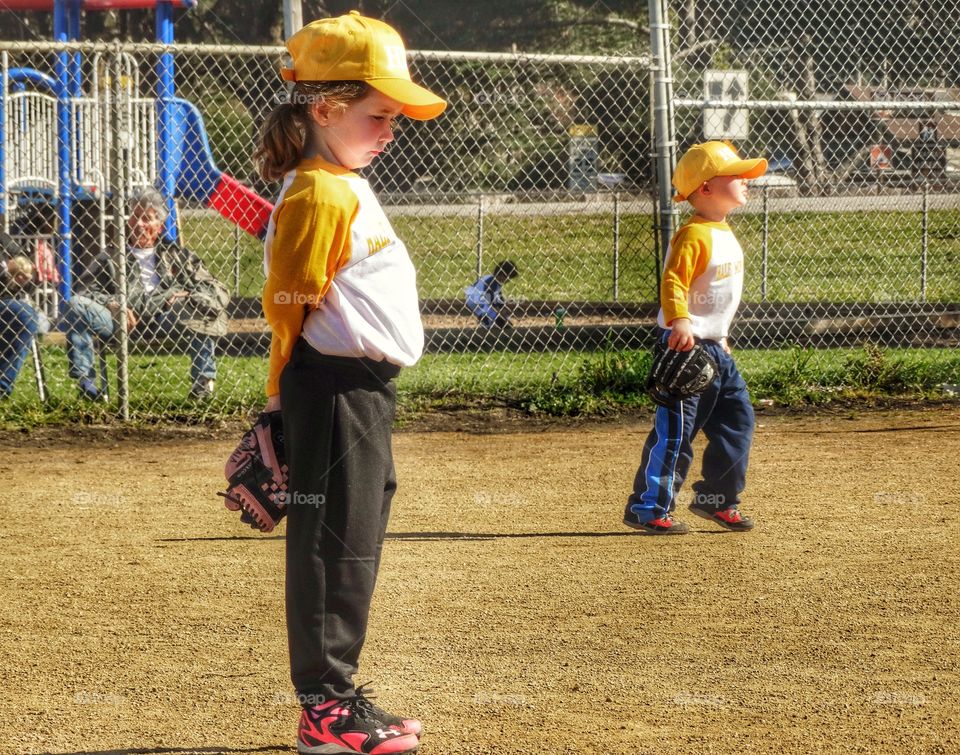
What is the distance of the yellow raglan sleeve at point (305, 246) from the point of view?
9.59 ft

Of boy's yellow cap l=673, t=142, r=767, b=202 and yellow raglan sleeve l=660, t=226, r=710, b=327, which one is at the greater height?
boy's yellow cap l=673, t=142, r=767, b=202

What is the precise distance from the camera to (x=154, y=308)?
836 centimetres

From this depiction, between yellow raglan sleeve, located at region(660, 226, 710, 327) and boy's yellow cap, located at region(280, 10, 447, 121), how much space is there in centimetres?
231

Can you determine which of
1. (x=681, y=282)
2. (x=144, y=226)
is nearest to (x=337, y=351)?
(x=681, y=282)

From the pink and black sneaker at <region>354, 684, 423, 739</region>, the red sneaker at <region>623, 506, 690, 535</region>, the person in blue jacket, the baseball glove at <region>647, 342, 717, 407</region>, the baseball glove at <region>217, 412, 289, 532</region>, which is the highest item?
the baseball glove at <region>217, 412, 289, 532</region>

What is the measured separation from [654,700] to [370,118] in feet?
5.68

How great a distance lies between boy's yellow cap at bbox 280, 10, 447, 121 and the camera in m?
3.00

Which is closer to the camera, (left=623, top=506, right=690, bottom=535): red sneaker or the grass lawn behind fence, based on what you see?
(left=623, top=506, right=690, bottom=535): red sneaker

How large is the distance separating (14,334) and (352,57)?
6.13 meters

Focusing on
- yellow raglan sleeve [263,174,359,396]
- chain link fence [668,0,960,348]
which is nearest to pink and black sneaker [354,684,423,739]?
yellow raglan sleeve [263,174,359,396]

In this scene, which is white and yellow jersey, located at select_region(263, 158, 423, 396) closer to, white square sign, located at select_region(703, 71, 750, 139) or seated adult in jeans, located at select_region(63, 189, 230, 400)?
seated adult in jeans, located at select_region(63, 189, 230, 400)

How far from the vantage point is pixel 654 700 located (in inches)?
137

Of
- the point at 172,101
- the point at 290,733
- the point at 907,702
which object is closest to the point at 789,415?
the point at 907,702

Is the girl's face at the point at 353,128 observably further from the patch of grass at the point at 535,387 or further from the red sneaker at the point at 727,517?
the patch of grass at the point at 535,387
